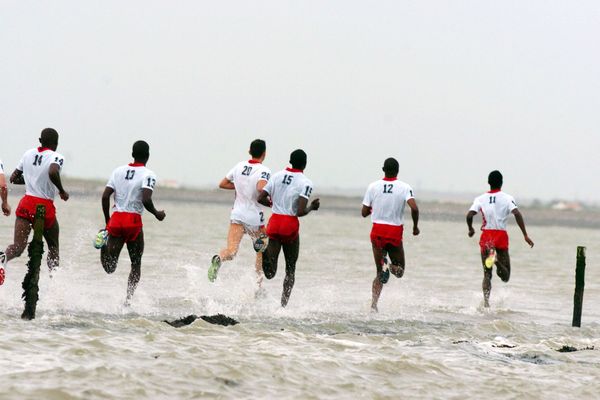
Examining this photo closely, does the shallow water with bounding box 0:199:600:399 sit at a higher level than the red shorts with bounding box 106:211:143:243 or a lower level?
lower

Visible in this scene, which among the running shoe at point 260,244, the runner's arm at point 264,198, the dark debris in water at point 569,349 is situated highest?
the runner's arm at point 264,198

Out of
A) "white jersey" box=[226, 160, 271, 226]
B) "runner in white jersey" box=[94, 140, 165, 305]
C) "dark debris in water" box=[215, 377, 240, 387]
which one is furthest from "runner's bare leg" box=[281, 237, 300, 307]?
"dark debris in water" box=[215, 377, 240, 387]

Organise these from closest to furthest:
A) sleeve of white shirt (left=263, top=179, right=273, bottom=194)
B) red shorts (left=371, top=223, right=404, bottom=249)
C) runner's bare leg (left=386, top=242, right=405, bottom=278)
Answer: sleeve of white shirt (left=263, top=179, right=273, bottom=194)
red shorts (left=371, top=223, right=404, bottom=249)
runner's bare leg (left=386, top=242, right=405, bottom=278)

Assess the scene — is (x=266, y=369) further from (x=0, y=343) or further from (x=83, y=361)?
(x=0, y=343)

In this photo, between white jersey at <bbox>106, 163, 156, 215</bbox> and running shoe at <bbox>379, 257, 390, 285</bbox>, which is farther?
running shoe at <bbox>379, 257, 390, 285</bbox>

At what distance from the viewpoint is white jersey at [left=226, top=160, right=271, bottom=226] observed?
15359 mm

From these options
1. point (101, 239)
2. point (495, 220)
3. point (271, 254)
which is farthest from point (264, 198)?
point (495, 220)

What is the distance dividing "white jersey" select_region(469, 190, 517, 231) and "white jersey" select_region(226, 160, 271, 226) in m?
3.81

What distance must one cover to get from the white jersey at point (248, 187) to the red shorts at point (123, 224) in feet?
5.48

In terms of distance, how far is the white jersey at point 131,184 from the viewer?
46.6ft

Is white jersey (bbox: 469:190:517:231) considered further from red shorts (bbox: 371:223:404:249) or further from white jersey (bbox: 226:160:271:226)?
white jersey (bbox: 226:160:271:226)

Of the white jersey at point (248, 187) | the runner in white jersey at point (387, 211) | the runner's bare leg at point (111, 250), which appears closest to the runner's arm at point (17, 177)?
the runner's bare leg at point (111, 250)

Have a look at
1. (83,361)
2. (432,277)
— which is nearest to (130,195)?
(83,361)

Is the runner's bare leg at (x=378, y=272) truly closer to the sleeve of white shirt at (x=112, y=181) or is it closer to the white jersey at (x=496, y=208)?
the white jersey at (x=496, y=208)
